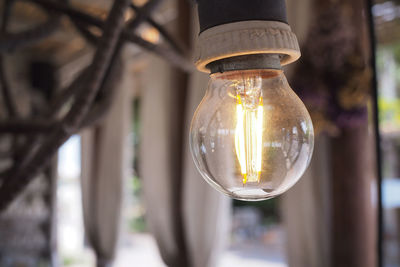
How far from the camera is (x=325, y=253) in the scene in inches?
79.5

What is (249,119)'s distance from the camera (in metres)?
0.39

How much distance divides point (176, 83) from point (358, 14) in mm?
1371

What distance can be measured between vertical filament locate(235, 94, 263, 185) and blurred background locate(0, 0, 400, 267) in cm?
28

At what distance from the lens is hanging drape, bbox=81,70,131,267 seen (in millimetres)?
3512

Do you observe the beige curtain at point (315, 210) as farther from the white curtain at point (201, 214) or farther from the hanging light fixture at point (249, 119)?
the hanging light fixture at point (249, 119)

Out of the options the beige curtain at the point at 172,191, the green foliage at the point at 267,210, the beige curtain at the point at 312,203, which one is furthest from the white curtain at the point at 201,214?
the green foliage at the point at 267,210

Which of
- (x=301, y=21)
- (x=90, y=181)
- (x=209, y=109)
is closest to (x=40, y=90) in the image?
(x=90, y=181)

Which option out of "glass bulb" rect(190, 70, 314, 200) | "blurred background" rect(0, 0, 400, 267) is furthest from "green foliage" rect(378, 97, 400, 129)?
"glass bulb" rect(190, 70, 314, 200)

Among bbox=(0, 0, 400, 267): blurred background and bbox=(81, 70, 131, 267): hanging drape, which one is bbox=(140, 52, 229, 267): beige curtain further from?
bbox=(81, 70, 131, 267): hanging drape

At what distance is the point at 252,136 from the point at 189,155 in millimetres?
2250

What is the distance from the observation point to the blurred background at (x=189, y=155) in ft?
5.80

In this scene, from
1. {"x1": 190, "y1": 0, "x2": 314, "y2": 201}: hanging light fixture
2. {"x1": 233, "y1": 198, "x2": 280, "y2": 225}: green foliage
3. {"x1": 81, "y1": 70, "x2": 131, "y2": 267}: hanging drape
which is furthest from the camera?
{"x1": 233, "y1": 198, "x2": 280, "y2": 225}: green foliage

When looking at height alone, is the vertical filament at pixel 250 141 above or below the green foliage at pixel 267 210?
above

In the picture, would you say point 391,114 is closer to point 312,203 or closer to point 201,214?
point 312,203
